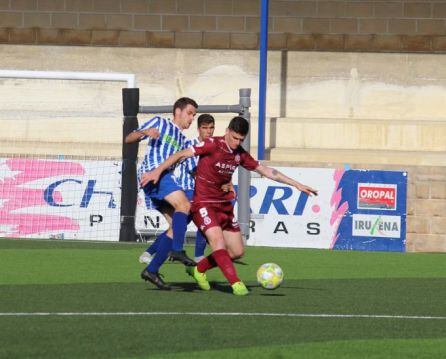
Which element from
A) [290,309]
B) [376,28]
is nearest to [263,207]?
[376,28]

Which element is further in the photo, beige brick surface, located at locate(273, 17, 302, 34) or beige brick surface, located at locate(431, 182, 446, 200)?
beige brick surface, located at locate(273, 17, 302, 34)

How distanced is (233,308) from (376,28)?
50.4 feet

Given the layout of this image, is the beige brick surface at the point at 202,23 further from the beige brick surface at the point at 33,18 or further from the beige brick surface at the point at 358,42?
the beige brick surface at the point at 33,18

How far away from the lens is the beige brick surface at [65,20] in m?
24.9

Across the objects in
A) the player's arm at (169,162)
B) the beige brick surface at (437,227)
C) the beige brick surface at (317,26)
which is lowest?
the beige brick surface at (437,227)

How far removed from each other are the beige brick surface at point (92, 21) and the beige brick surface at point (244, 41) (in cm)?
252

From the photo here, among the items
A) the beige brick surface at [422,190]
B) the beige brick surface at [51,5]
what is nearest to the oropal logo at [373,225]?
the beige brick surface at [422,190]

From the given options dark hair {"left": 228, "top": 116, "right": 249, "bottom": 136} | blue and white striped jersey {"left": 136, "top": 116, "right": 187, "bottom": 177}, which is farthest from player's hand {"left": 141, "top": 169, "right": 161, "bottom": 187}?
blue and white striped jersey {"left": 136, "top": 116, "right": 187, "bottom": 177}

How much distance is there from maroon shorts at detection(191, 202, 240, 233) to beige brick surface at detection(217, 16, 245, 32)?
13.8 metres

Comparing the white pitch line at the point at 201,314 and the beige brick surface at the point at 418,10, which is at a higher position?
the beige brick surface at the point at 418,10

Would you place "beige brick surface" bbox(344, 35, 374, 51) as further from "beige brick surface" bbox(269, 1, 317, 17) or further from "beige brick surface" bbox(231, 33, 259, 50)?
"beige brick surface" bbox(231, 33, 259, 50)

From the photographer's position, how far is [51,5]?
25.0 metres

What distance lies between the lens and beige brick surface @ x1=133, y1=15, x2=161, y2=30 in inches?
976

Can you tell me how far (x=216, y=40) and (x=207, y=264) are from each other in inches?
556
